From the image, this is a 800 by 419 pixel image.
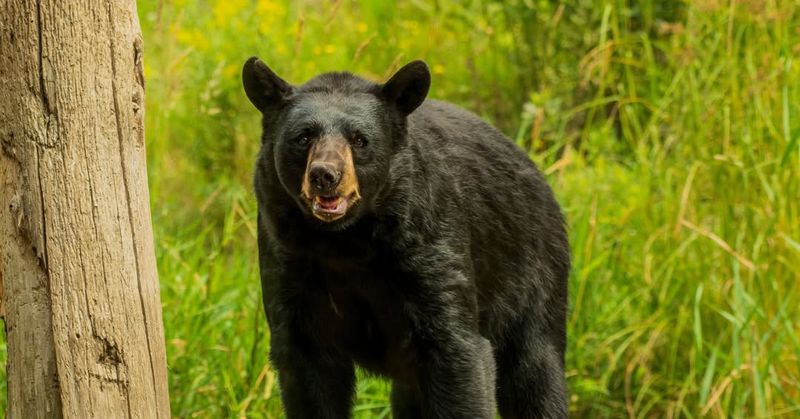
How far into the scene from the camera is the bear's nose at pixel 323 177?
12.5 ft

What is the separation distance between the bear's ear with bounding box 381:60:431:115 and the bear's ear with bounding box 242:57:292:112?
37cm

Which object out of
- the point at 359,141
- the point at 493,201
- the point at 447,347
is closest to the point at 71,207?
the point at 359,141

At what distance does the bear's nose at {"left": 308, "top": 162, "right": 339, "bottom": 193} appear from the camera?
3.82 meters

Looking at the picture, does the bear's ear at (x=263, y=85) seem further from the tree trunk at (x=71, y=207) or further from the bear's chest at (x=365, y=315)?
the bear's chest at (x=365, y=315)

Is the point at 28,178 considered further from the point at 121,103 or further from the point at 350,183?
the point at 350,183

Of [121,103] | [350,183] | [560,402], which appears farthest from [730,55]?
[121,103]

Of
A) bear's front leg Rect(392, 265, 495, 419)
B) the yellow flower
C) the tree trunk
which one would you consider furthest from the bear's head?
the yellow flower

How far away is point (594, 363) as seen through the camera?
625cm

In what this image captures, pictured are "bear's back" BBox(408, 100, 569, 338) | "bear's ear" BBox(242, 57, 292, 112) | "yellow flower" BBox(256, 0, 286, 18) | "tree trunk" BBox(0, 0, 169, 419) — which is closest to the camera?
"tree trunk" BBox(0, 0, 169, 419)

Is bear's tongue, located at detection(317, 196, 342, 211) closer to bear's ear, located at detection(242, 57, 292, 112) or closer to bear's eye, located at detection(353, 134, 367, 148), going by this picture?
bear's eye, located at detection(353, 134, 367, 148)

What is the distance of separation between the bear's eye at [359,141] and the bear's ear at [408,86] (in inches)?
8.8

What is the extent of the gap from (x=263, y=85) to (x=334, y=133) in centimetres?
38

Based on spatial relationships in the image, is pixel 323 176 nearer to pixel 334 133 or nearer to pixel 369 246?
pixel 334 133

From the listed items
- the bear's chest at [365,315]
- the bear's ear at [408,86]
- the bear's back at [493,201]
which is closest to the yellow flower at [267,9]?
the bear's back at [493,201]
